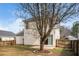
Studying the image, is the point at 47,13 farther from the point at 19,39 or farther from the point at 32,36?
the point at 19,39

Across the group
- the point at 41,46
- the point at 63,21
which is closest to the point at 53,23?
the point at 63,21

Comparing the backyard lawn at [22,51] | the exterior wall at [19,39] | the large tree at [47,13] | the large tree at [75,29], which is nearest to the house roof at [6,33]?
the exterior wall at [19,39]

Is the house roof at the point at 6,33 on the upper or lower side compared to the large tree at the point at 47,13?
lower

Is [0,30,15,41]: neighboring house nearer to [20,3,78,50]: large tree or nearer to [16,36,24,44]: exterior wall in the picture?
[16,36,24,44]: exterior wall

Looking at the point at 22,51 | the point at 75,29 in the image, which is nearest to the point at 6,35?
the point at 22,51

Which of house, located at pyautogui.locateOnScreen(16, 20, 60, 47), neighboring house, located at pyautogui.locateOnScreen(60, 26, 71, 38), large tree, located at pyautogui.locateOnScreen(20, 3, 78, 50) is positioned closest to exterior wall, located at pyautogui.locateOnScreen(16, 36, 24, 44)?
house, located at pyautogui.locateOnScreen(16, 20, 60, 47)

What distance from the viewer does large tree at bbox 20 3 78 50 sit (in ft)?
14.2

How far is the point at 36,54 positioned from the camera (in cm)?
437

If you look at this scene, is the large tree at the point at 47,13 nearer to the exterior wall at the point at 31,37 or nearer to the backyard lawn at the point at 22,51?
the exterior wall at the point at 31,37

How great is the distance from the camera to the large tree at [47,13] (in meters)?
4.32

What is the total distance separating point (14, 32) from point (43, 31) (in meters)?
0.49

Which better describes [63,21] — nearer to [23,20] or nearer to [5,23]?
[23,20]

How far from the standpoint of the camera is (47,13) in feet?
14.3

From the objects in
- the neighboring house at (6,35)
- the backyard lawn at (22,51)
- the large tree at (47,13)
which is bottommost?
the backyard lawn at (22,51)
